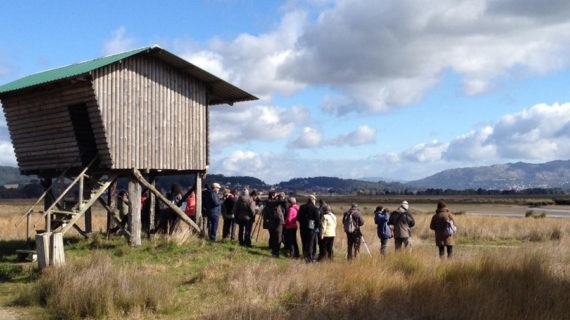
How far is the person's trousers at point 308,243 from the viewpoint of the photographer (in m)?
17.6

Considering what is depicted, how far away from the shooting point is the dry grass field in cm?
993

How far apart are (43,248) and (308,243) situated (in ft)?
24.0

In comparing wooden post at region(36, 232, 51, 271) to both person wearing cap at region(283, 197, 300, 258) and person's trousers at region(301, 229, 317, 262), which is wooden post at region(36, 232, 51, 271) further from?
person's trousers at region(301, 229, 317, 262)

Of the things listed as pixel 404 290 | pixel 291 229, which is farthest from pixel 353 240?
pixel 404 290

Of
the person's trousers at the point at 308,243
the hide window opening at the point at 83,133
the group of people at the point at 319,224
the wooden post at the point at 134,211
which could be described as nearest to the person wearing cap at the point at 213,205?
the group of people at the point at 319,224

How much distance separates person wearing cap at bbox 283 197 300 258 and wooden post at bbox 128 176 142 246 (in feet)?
Result: 15.1

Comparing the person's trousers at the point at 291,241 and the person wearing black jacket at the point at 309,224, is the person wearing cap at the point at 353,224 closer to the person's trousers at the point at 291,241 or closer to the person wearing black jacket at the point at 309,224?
the person wearing black jacket at the point at 309,224

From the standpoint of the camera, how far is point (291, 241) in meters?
18.5

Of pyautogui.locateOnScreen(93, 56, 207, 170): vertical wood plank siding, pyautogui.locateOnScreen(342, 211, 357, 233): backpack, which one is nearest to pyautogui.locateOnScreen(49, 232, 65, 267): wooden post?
pyautogui.locateOnScreen(93, 56, 207, 170): vertical wood plank siding

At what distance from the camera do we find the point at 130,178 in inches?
742

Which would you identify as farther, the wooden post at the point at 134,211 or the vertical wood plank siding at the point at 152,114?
the wooden post at the point at 134,211

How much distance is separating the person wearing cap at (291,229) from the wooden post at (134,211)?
15.1 feet

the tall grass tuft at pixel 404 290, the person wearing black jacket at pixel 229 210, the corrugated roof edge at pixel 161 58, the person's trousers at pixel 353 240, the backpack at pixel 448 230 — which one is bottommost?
the tall grass tuft at pixel 404 290

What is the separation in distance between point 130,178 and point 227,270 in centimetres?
631
